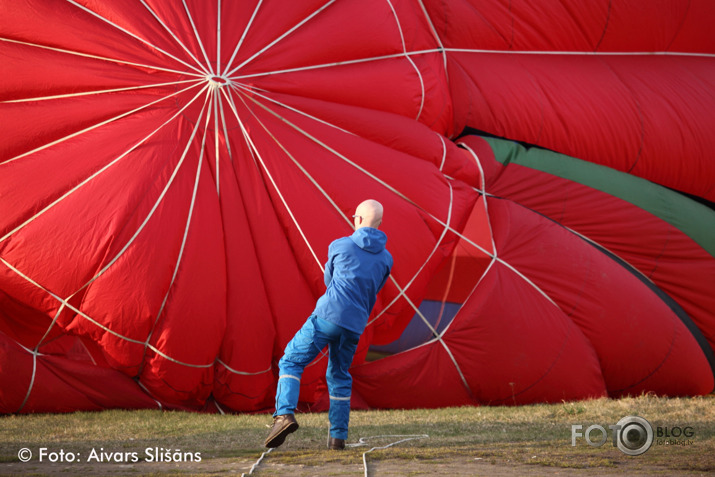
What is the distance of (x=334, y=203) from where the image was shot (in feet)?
17.6

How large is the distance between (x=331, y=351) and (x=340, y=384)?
0.52ft

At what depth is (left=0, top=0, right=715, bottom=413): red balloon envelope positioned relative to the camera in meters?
4.95

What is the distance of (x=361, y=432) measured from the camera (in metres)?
4.29

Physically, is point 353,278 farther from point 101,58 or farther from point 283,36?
point 101,58

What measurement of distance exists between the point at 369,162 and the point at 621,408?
2338mm

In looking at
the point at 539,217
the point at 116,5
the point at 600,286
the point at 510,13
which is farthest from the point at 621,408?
the point at 116,5

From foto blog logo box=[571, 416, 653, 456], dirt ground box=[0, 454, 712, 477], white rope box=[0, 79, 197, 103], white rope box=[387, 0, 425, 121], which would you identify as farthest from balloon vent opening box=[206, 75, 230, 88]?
foto blog logo box=[571, 416, 653, 456]

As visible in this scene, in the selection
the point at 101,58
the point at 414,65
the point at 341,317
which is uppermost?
the point at 101,58

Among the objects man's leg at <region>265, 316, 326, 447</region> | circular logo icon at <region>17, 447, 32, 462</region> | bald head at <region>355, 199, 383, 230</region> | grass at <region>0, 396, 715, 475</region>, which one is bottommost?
grass at <region>0, 396, 715, 475</region>

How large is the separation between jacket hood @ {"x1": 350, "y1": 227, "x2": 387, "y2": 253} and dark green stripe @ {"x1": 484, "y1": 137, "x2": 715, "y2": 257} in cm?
280

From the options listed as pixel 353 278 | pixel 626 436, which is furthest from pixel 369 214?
pixel 626 436

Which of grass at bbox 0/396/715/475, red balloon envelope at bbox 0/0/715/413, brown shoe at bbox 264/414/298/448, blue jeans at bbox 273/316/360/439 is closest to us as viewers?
grass at bbox 0/396/715/475

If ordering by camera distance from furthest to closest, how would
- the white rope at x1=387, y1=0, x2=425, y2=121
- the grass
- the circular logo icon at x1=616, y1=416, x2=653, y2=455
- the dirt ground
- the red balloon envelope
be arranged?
1. the white rope at x1=387, y1=0, x2=425, y2=121
2. the red balloon envelope
3. the circular logo icon at x1=616, y1=416, x2=653, y2=455
4. the grass
5. the dirt ground

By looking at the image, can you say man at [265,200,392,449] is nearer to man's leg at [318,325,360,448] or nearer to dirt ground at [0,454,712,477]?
man's leg at [318,325,360,448]
